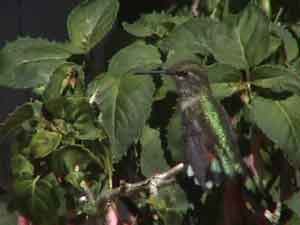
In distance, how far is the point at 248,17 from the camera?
172cm

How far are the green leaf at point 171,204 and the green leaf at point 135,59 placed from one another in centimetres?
24

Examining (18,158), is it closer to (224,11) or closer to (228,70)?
(228,70)

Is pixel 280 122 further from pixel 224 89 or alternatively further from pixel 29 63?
pixel 29 63

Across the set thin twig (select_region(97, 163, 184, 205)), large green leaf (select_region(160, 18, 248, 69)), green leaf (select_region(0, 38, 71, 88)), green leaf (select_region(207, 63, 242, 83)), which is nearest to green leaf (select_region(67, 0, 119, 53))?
green leaf (select_region(0, 38, 71, 88))

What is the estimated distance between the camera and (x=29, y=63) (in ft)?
5.81

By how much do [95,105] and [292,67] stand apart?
0.40 metres

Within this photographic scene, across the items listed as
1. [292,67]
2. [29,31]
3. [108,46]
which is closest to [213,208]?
[292,67]

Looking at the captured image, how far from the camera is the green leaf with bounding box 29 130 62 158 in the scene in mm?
1617

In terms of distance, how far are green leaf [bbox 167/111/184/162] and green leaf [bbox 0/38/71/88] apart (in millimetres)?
270

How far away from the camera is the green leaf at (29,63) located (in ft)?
5.76

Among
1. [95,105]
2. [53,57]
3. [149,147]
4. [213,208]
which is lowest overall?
[213,208]

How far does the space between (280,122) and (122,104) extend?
28 centimetres

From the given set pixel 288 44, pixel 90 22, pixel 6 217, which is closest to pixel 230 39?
pixel 288 44

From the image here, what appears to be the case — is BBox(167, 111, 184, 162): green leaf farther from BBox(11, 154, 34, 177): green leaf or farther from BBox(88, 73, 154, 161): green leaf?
BBox(11, 154, 34, 177): green leaf
